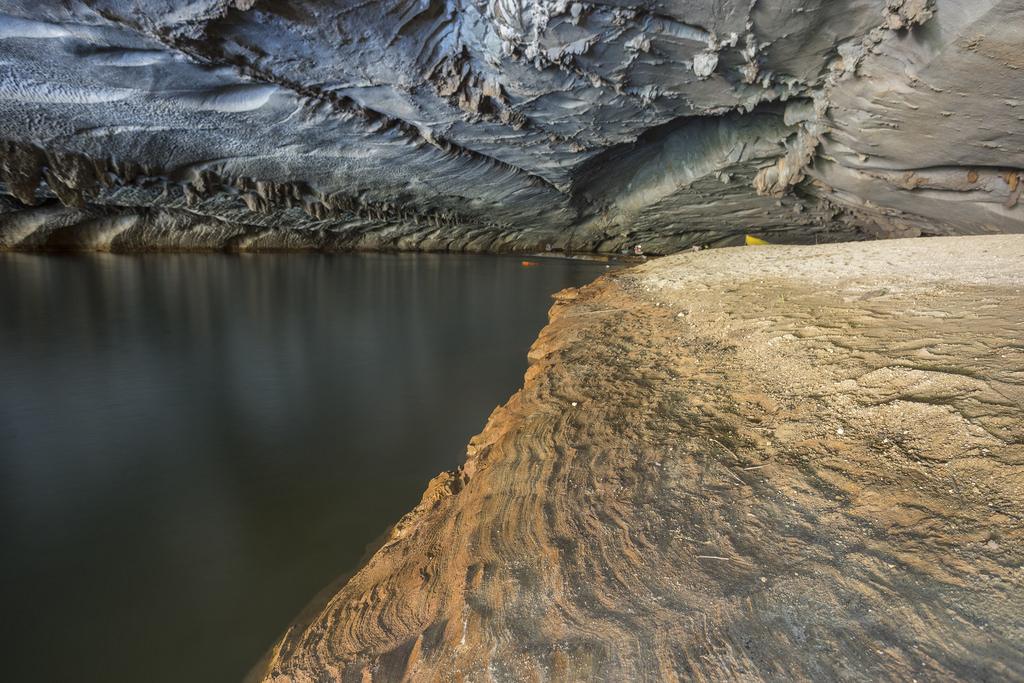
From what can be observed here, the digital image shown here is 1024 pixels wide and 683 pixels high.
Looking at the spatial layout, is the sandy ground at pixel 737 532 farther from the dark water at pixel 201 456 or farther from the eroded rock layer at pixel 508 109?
the eroded rock layer at pixel 508 109

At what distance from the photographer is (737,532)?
130 centimetres

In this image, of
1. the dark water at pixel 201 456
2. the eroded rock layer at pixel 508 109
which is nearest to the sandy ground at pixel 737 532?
the dark water at pixel 201 456

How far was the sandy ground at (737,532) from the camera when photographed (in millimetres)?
962

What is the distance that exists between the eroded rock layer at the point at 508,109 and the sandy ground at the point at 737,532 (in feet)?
13.0

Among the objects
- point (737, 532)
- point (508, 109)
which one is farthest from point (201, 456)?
point (508, 109)

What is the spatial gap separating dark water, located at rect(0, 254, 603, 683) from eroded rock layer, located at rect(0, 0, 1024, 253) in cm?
288

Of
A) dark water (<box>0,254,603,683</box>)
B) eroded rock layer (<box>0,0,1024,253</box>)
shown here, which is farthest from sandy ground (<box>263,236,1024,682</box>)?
eroded rock layer (<box>0,0,1024,253</box>)

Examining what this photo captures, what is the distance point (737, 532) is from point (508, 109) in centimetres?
700

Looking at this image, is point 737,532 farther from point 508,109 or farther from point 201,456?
→ point 508,109

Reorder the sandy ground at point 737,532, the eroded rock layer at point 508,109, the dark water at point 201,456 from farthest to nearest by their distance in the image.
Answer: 1. the eroded rock layer at point 508,109
2. the dark water at point 201,456
3. the sandy ground at point 737,532

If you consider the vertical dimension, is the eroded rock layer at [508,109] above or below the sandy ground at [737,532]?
above

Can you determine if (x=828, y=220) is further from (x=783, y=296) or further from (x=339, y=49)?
(x=339, y=49)

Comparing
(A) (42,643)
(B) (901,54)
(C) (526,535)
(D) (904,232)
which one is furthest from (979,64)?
(A) (42,643)

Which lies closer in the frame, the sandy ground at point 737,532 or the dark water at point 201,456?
the sandy ground at point 737,532
